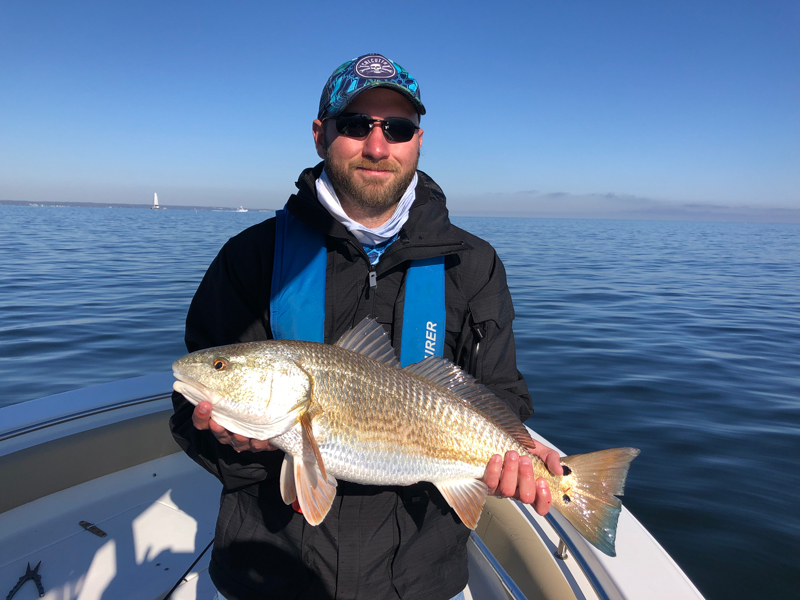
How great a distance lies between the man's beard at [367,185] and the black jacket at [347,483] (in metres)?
0.16

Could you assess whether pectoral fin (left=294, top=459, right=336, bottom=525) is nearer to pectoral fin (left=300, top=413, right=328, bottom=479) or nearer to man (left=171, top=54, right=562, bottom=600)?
pectoral fin (left=300, top=413, right=328, bottom=479)

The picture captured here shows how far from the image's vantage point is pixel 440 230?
2.65 metres

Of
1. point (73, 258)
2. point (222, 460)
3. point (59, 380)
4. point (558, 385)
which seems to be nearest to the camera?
point (222, 460)

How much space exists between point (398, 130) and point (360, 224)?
58 centimetres

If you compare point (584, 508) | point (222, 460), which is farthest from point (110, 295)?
point (584, 508)

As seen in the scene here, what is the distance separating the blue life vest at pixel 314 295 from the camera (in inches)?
97.7

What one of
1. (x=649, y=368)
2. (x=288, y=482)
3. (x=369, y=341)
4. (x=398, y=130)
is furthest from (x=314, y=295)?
(x=649, y=368)

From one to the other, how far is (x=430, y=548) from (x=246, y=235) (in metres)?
1.96

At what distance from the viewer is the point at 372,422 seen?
2287 mm

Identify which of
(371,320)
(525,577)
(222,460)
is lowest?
(525,577)

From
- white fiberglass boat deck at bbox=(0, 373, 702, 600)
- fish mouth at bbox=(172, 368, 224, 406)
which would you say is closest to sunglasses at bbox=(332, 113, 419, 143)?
fish mouth at bbox=(172, 368, 224, 406)

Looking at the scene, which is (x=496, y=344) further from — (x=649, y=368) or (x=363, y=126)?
(x=649, y=368)

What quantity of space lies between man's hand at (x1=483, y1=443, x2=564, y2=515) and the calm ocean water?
338 centimetres

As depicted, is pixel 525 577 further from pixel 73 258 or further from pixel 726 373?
pixel 73 258
